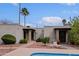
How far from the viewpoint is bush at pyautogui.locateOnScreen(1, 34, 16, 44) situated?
10.1m

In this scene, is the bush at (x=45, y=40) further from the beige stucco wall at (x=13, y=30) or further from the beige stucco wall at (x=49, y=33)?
→ the beige stucco wall at (x=13, y=30)

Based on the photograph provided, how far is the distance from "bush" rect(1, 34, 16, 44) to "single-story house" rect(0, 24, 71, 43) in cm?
14

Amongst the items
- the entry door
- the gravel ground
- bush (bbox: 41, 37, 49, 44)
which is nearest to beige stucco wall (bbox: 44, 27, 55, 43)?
bush (bbox: 41, 37, 49, 44)

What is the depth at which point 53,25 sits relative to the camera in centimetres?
981

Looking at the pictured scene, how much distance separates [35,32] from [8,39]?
1.35m

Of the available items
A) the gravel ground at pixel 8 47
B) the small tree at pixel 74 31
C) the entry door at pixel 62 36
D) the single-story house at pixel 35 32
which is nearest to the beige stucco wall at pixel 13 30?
the single-story house at pixel 35 32

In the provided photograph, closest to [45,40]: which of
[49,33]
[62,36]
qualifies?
[49,33]

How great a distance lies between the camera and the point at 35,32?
9.55 metres

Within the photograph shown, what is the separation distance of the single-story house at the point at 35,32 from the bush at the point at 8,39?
0.14 m

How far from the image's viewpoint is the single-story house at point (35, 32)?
9.74 metres

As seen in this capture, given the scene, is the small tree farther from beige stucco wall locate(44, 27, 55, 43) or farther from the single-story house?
beige stucco wall locate(44, 27, 55, 43)

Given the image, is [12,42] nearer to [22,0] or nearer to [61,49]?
[61,49]

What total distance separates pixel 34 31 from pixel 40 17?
25.6 inches

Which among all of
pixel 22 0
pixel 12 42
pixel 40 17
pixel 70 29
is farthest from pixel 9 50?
pixel 22 0
